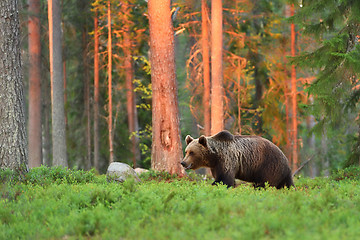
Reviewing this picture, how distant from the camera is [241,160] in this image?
11336 millimetres

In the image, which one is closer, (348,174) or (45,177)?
(45,177)

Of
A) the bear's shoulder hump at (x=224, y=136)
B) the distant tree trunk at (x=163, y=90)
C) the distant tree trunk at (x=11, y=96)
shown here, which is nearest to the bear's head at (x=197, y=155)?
the bear's shoulder hump at (x=224, y=136)

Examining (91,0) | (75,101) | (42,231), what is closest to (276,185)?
(42,231)

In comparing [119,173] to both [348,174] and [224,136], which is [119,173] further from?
[348,174]

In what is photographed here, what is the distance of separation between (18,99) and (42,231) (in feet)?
20.2

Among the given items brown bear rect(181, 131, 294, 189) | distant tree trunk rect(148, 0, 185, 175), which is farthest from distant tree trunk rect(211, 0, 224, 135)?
brown bear rect(181, 131, 294, 189)

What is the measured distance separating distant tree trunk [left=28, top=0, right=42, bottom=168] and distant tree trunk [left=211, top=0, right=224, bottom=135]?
10.3 m

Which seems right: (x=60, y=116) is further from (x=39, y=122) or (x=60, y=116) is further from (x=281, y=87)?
(x=281, y=87)

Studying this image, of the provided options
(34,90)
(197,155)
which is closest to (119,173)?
(197,155)

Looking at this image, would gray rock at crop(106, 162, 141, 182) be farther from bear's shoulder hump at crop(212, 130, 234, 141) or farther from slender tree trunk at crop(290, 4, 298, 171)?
slender tree trunk at crop(290, 4, 298, 171)

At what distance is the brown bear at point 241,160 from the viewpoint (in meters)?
11.2

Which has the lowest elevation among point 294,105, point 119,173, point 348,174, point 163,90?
point 348,174

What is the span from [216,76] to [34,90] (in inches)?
444

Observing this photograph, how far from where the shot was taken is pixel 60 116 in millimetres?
21469
